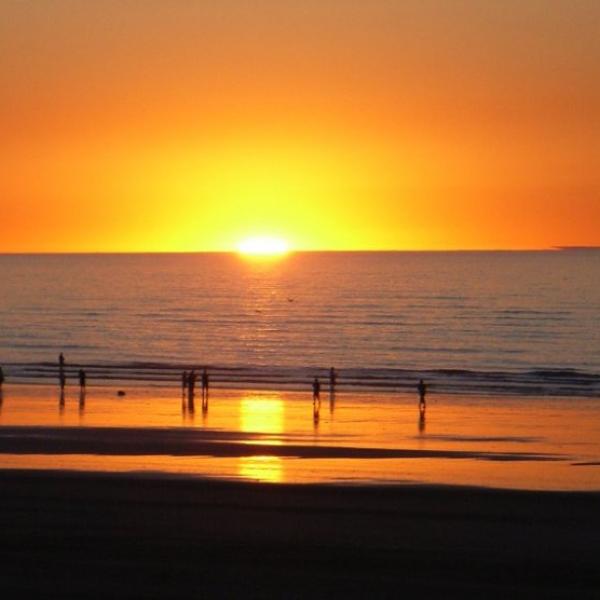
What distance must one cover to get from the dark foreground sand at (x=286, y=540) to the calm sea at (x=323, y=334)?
25076 millimetres

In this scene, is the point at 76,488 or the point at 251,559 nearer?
the point at 251,559

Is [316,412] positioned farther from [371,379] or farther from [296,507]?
[296,507]

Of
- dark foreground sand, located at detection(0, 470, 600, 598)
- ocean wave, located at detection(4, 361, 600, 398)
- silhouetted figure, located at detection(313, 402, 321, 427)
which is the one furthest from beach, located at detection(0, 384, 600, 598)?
ocean wave, located at detection(4, 361, 600, 398)

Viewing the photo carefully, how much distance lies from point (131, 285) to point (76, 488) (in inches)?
6667

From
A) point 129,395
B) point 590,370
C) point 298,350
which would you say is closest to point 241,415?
point 129,395

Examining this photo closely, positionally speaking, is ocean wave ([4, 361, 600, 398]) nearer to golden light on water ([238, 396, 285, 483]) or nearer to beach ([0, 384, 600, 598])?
golden light on water ([238, 396, 285, 483])

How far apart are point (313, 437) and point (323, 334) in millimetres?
69396

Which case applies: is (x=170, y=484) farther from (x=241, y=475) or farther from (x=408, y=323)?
(x=408, y=323)

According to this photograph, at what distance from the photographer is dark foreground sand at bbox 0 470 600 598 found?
15.6 metres

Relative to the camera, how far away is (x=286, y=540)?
18.3 m

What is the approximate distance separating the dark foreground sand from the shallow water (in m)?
2.38

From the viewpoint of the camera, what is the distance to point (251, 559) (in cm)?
1694

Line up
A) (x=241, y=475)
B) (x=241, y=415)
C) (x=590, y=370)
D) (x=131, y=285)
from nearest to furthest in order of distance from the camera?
(x=241, y=475) < (x=241, y=415) < (x=590, y=370) < (x=131, y=285)

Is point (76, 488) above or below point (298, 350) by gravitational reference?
below
